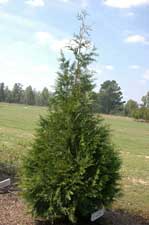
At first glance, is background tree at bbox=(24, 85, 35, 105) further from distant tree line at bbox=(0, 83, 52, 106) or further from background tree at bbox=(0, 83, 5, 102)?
background tree at bbox=(0, 83, 5, 102)

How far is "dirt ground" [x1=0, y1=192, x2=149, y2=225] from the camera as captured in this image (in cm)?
576

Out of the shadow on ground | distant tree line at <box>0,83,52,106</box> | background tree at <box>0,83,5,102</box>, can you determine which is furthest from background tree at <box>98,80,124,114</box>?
the shadow on ground

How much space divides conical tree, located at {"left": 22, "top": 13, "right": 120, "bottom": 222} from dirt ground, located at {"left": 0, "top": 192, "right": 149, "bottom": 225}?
37cm

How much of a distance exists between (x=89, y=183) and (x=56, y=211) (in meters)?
0.58

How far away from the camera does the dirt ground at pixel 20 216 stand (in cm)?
576

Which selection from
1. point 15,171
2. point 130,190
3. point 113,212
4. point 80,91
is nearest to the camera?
point 80,91

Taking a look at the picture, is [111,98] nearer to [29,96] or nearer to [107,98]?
[107,98]

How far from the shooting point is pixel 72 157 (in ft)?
18.1

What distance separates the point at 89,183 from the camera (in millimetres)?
5449

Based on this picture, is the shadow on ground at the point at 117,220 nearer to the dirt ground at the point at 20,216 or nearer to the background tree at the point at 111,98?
the dirt ground at the point at 20,216

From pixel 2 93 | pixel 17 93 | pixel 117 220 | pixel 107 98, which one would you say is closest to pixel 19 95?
pixel 17 93

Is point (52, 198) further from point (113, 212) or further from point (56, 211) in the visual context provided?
point (113, 212)

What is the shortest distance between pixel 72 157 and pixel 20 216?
1254mm

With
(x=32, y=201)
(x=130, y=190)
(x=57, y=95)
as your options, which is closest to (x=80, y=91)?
(x=57, y=95)
